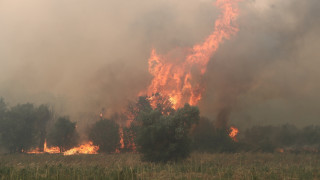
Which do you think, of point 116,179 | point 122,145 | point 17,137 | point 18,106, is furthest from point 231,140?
point 18,106

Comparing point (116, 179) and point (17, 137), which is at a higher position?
point (17, 137)

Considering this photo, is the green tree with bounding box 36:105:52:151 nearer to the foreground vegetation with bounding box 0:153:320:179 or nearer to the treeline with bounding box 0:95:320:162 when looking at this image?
the treeline with bounding box 0:95:320:162

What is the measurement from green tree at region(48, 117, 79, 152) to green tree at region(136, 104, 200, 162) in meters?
56.4

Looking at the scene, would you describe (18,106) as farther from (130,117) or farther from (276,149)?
(276,149)

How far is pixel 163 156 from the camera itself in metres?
42.5

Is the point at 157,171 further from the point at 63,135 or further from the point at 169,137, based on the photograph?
the point at 63,135

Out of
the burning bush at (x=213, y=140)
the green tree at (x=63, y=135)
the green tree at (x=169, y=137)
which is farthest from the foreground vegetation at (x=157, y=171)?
the green tree at (x=63, y=135)

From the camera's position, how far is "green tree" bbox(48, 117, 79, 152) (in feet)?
300

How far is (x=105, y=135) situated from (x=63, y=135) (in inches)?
580

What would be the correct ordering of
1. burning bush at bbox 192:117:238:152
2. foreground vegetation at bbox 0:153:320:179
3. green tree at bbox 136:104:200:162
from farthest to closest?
1. burning bush at bbox 192:117:238:152
2. green tree at bbox 136:104:200:162
3. foreground vegetation at bbox 0:153:320:179

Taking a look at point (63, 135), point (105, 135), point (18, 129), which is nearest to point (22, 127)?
point (18, 129)

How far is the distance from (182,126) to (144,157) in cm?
824

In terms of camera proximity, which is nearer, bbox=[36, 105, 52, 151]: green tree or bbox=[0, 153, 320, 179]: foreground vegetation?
bbox=[0, 153, 320, 179]: foreground vegetation

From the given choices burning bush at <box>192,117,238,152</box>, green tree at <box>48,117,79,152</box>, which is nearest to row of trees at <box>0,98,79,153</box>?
green tree at <box>48,117,79,152</box>
